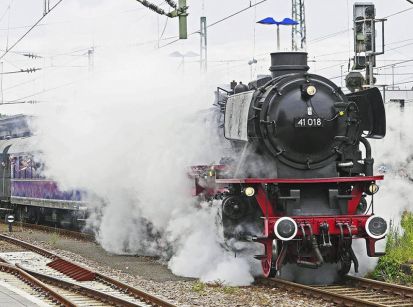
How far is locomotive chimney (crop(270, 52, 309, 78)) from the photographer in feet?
37.2

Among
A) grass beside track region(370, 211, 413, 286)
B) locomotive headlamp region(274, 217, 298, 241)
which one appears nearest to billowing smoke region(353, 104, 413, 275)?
grass beside track region(370, 211, 413, 286)

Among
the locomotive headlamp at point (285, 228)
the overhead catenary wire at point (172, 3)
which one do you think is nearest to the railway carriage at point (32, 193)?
the overhead catenary wire at point (172, 3)

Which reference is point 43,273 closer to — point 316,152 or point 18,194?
point 316,152

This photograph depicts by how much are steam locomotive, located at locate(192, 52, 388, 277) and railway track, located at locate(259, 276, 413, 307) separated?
271 millimetres

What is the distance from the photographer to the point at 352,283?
36.1ft

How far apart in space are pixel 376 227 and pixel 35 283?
4.80m

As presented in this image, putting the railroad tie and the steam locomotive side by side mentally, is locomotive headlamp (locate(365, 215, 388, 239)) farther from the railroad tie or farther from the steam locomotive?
the railroad tie

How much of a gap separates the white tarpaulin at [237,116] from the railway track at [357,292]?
2054mm

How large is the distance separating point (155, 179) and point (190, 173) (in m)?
1.07

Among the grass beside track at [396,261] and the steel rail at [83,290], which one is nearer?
the steel rail at [83,290]

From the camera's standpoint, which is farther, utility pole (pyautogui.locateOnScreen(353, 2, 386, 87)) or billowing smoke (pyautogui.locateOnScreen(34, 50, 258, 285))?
utility pole (pyautogui.locateOnScreen(353, 2, 386, 87))

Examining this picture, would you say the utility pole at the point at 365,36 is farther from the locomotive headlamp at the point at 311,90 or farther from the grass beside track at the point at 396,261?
the locomotive headlamp at the point at 311,90

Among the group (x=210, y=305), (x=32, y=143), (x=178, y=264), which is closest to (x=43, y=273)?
(x=178, y=264)

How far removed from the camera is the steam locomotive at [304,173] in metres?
10.3
